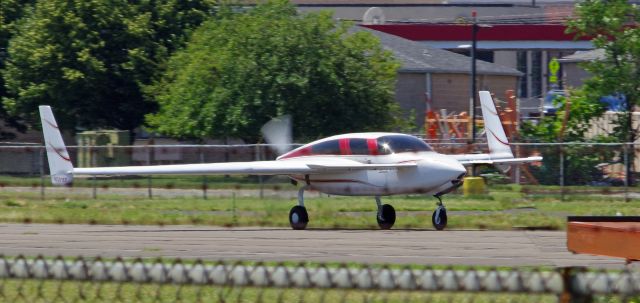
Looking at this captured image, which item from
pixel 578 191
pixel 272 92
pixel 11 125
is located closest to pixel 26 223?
pixel 578 191

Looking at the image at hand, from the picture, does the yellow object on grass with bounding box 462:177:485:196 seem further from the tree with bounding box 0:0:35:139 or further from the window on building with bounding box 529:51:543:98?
the window on building with bounding box 529:51:543:98

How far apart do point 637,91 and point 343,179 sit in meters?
20.5

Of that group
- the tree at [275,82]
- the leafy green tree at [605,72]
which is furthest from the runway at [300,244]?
the leafy green tree at [605,72]

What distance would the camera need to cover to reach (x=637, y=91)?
1583 inches

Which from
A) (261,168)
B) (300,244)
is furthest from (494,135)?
(300,244)

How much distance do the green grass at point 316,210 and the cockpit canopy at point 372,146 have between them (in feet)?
4.54

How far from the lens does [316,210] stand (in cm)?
2564

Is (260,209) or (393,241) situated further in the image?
(260,209)

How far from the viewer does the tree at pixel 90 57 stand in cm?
4719

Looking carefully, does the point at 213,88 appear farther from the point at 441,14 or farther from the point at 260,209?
the point at 441,14

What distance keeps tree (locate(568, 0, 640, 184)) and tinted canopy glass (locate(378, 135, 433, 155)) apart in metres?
19.2

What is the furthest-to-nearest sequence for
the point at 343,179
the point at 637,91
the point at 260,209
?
1. the point at 637,91
2. the point at 260,209
3. the point at 343,179

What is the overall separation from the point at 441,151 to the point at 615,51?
29.7 feet

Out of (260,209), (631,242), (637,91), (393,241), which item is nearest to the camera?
(631,242)
